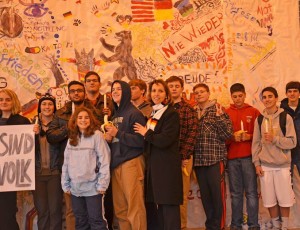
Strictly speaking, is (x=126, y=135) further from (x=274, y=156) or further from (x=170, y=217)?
(x=274, y=156)

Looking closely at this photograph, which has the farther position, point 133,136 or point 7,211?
point 7,211

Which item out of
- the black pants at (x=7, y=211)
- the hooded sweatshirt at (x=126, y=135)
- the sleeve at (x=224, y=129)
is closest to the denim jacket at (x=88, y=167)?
the hooded sweatshirt at (x=126, y=135)

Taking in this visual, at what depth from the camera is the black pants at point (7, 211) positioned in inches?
152

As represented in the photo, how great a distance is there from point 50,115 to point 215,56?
2100mm

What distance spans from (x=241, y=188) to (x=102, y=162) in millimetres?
1656

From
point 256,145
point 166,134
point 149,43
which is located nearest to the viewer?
point 166,134

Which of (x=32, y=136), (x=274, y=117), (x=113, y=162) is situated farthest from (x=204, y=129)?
(x=32, y=136)

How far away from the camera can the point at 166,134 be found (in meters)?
3.48

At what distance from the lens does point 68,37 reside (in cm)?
473

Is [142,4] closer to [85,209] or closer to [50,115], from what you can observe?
[50,115]

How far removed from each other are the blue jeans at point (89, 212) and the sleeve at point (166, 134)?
0.72 m

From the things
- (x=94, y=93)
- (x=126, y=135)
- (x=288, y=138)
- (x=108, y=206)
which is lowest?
(x=108, y=206)

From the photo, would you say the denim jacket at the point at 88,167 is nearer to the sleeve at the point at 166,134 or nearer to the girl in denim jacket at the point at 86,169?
the girl in denim jacket at the point at 86,169

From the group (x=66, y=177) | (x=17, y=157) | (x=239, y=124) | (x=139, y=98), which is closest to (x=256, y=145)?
(x=239, y=124)
